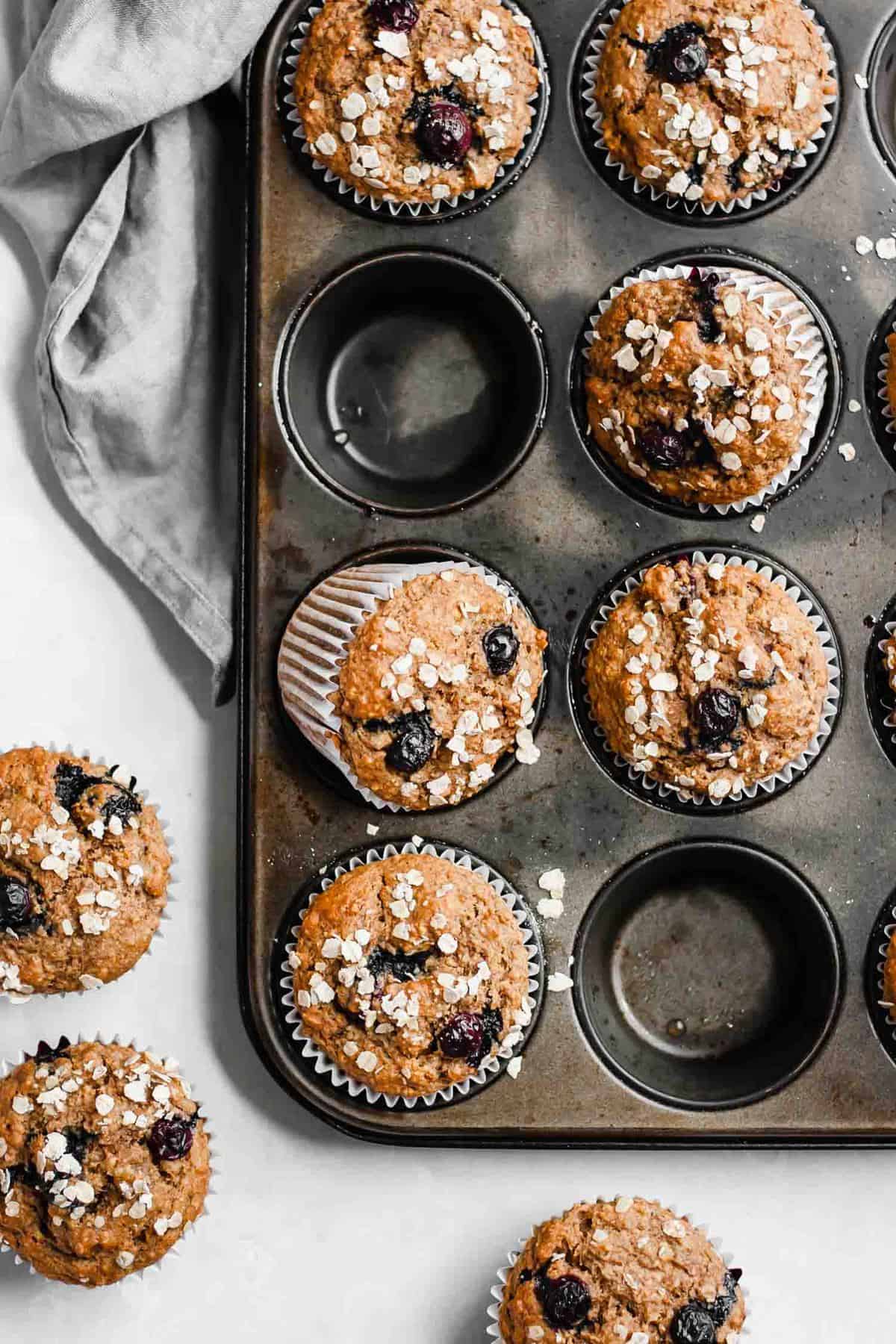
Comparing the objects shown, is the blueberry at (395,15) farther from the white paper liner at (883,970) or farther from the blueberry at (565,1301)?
the blueberry at (565,1301)

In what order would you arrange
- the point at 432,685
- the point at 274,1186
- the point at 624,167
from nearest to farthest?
the point at 432,685
the point at 624,167
the point at 274,1186

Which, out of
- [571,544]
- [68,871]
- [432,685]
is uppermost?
[571,544]

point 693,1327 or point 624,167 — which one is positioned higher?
point 624,167

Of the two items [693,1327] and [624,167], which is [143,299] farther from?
[693,1327]

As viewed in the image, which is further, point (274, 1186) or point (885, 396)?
point (274, 1186)

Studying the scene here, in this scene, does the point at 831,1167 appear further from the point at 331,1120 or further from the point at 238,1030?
the point at 238,1030

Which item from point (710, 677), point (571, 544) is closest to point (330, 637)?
point (571, 544)

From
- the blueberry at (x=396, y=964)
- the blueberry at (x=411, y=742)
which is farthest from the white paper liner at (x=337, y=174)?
the blueberry at (x=396, y=964)

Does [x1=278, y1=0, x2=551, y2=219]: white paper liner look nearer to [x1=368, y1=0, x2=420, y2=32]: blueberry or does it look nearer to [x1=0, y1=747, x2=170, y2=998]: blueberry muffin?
[x1=368, y1=0, x2=420, y2=32]: blueberry
